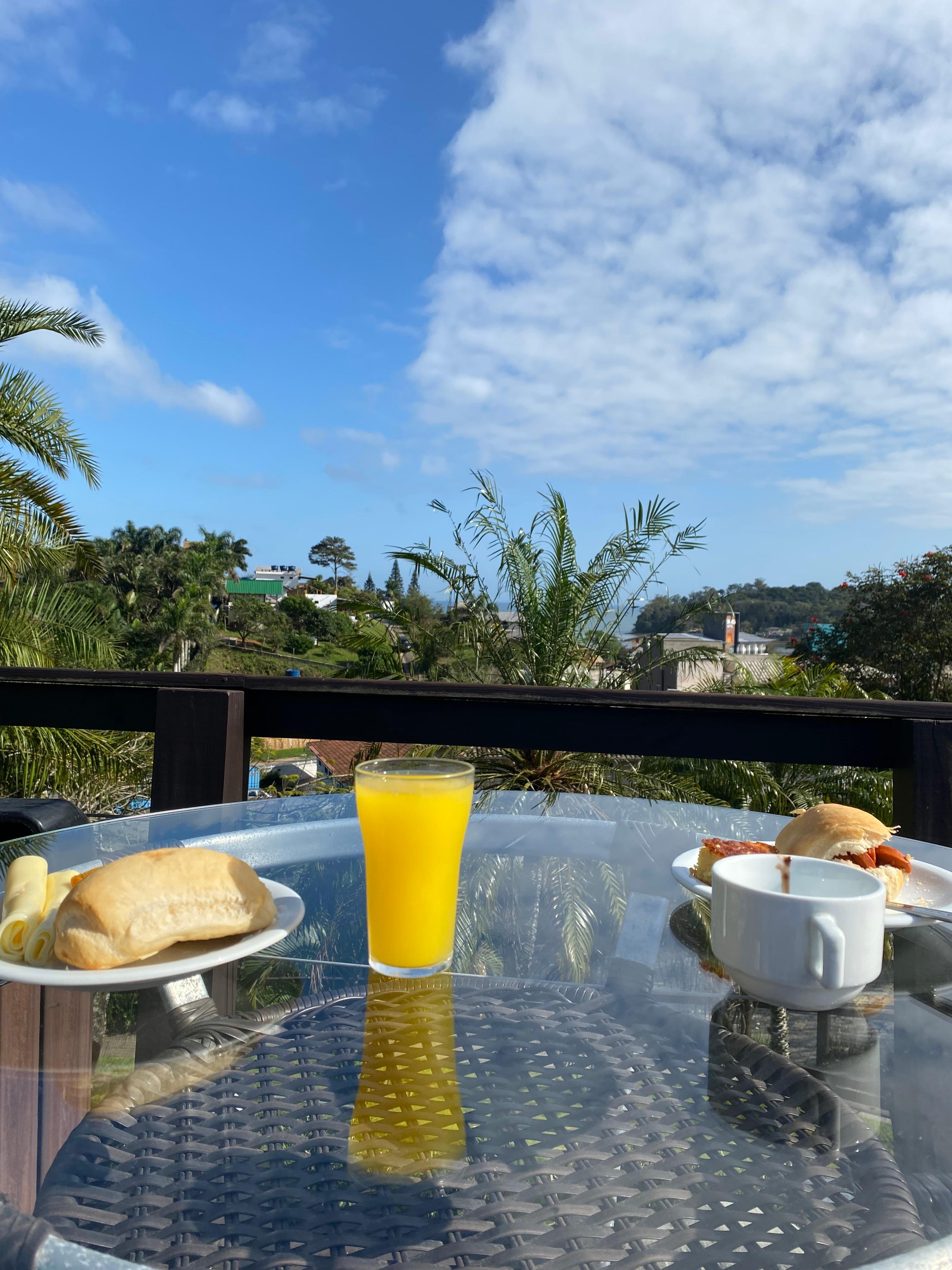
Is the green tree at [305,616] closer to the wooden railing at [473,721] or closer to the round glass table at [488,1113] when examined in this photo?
the wooden railing at [473,721]

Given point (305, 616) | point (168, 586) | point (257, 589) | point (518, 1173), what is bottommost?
point (518, 1173)

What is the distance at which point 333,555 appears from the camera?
7644 centimetres

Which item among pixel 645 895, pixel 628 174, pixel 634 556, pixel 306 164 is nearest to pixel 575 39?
pixel 634 556

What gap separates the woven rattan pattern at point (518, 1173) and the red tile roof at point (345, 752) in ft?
4.64

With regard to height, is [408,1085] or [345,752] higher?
[408,1085]

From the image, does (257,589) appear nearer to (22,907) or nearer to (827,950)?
(22,907)

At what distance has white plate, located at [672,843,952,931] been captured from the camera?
653 millimetres

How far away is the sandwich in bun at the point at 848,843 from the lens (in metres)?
0.67

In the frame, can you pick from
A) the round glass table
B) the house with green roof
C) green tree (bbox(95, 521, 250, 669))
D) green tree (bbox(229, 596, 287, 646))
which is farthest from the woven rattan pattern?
the house with green roof

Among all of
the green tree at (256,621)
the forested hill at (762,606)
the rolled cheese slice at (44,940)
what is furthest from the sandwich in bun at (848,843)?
the green tree at (256,621)

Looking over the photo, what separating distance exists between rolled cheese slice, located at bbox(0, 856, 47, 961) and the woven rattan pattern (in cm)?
15

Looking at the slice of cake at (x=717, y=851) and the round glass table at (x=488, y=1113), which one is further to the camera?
the slice of cake at (x=717, y=851)

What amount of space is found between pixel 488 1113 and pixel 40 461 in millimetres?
8848

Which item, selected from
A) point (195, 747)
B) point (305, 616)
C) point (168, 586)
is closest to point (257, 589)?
point (305, 616)
